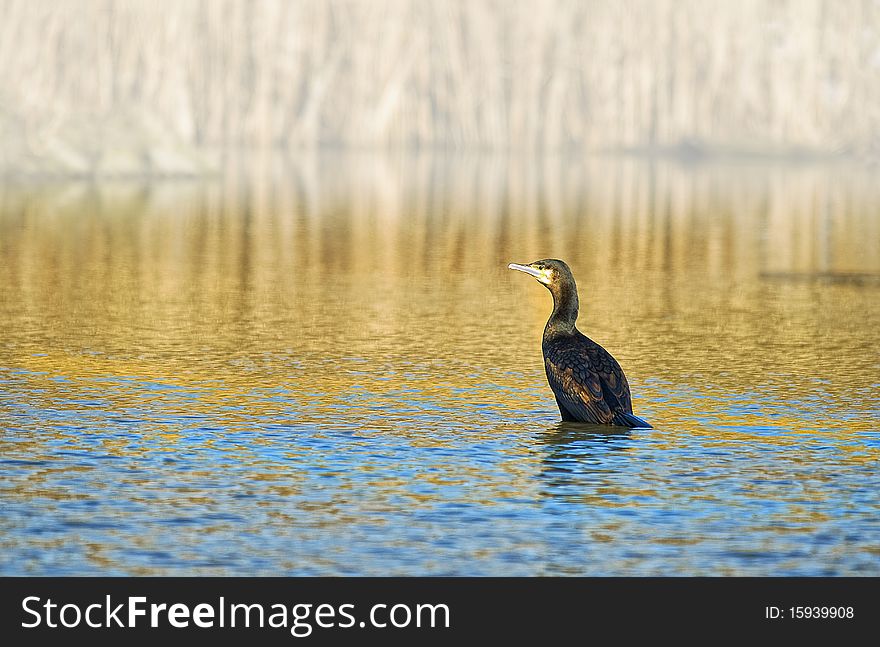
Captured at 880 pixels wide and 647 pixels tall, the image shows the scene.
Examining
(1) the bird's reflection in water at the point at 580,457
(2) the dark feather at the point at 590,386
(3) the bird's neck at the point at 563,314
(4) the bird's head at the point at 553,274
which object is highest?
(4) the bird's head at the point at 553,274

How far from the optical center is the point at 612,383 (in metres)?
14.7

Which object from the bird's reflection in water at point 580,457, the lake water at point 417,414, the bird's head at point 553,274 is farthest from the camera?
the bird's head at point 553,274

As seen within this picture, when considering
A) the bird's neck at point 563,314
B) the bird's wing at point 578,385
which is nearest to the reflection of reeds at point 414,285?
the bird's neck at point 563,314

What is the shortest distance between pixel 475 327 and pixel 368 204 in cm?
3253

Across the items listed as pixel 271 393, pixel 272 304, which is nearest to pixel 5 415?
pixel 271 393

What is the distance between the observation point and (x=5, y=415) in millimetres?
15258

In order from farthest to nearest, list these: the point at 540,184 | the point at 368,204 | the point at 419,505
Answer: the point at 540,184
the point at 368,204
the point at 419,505

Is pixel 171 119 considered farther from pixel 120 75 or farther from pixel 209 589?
pixel 209 589

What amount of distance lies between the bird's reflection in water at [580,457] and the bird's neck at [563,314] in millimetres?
945

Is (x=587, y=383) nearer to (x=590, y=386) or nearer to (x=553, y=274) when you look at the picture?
(x=590, y=386)

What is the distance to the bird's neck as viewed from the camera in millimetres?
15711

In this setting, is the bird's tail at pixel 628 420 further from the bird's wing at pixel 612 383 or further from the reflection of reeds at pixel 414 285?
the reflection of reeds at pixel 414 285

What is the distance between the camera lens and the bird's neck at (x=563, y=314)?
15711 mm

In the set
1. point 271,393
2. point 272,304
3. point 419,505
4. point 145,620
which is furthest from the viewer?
point 272,304
